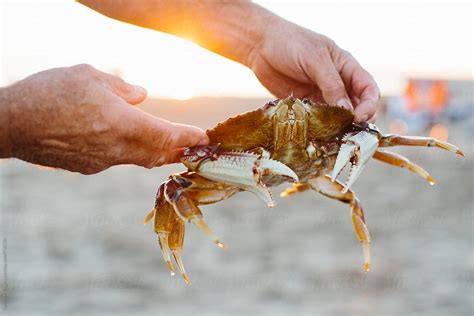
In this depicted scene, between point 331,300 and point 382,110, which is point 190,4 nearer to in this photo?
point 331,300

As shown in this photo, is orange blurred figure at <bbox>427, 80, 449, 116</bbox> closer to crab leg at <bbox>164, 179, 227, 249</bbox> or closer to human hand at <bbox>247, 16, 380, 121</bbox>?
human hand at <bbox>247, 16, 380, 121</bbox>

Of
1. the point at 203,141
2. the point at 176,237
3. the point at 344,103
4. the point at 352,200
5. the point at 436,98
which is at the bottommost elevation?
the point at 436,98

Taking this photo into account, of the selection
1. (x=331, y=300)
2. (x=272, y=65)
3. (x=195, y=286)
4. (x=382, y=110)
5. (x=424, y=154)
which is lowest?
(x=382, y=110)

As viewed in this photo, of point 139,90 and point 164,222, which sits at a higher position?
point 139,90

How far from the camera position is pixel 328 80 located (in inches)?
155

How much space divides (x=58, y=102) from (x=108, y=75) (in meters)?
0.27

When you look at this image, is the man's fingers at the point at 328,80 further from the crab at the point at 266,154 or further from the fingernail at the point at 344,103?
the crab at the point at 266,154

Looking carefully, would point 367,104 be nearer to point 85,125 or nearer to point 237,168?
point 237,168

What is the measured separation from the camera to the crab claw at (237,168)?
10.2 feet

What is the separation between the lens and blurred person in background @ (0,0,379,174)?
2977mm

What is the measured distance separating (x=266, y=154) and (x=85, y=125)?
33.6 inches

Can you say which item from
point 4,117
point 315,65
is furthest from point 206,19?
point 4,117

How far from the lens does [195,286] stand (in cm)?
1008

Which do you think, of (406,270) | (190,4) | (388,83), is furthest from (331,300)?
(388,83)
